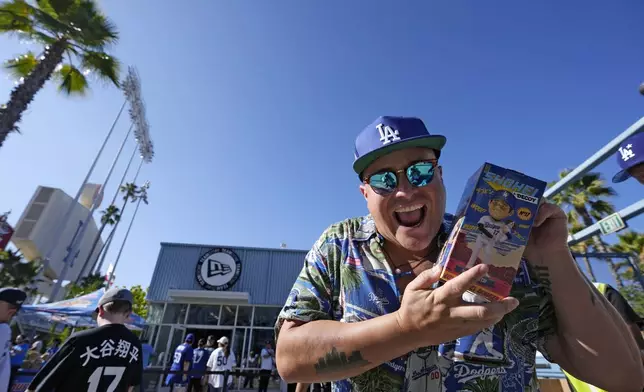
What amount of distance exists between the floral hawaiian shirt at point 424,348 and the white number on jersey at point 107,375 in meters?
3.10

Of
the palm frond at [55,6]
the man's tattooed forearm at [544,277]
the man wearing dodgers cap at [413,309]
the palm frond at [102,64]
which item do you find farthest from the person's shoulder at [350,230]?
the palm frond at [55,6]

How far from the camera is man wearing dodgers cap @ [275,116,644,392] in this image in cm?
92

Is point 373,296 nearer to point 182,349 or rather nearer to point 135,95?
point 182,349

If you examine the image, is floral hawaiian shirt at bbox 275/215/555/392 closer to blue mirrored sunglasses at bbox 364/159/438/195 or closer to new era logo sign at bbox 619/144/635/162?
blue mirrored sunglasses at bbox 364/159/438/195

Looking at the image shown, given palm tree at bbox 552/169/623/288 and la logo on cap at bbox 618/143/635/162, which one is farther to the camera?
palm tree at bbox 552/169/623/288

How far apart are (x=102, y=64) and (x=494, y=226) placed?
1360cm

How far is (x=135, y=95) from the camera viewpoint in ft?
97.1

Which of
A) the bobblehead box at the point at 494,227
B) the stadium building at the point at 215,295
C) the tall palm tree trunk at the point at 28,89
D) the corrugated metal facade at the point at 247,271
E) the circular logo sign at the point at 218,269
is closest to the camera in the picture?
the bobblehead box at the point at 494,227

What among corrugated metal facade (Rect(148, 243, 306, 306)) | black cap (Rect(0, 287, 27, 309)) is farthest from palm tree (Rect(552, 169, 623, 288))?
black cap (Rect(0, 287, 27, 309))

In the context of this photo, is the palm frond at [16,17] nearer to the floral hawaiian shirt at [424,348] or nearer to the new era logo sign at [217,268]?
the new era logo sign at [217,268]

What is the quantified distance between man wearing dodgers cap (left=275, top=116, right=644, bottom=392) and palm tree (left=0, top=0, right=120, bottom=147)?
11.5 meters

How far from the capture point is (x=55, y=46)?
968 cm

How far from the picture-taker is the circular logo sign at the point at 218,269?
16.2 metres

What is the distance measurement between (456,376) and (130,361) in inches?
144
